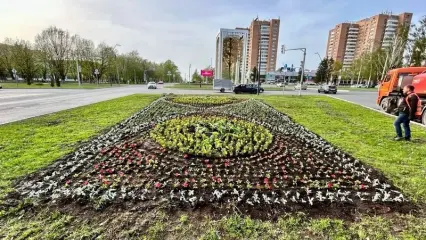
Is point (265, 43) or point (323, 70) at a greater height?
point (265, 43)

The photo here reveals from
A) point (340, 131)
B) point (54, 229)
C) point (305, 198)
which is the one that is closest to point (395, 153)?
point (340, 131)

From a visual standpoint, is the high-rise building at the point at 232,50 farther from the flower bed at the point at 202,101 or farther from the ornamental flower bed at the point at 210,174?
the ornamental flower bed at the point at 210,174

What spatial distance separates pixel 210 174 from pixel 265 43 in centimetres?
9489

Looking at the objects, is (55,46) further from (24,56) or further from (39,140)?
(39,140)

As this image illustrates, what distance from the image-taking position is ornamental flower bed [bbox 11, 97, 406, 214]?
10.3 ft

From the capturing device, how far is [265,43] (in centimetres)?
8950

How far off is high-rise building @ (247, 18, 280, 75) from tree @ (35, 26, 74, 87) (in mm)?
53498

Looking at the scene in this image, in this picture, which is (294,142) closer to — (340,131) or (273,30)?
(340,131)

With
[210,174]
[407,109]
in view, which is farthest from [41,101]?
[407,109]

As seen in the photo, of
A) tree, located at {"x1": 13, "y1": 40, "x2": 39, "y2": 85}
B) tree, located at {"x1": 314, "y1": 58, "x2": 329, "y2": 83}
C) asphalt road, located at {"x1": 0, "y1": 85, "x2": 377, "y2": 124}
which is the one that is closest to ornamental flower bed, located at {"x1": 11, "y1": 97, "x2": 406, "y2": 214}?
asphalt road, located at {"x1": 0, "y1": 85, "x2": 377, "y2": 124}

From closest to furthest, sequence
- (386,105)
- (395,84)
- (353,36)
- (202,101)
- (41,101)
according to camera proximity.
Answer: (395,84)
(386,105)
(202,101)
(41,101)
(353,36)

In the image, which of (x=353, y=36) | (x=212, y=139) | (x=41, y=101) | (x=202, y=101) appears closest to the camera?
(x=212, y=139)

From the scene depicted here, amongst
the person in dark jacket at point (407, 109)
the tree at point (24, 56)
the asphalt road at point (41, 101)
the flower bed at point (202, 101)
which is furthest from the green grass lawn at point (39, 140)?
the tree at point (24, 56)

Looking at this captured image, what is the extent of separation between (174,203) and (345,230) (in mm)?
2255
